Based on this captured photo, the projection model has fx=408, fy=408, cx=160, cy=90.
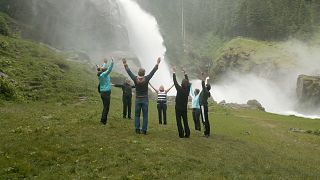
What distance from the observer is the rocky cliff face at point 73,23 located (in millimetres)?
68312

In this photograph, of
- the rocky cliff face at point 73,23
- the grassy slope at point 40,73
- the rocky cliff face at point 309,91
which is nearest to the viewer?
the grassy slope at point 40,73

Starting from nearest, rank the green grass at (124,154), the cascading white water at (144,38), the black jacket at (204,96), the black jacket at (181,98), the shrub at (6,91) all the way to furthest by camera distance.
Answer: the green grass at (124,154), the black jacket at (181,98), the black jacket at (204,96), the shrub at (6,91), the cascading white water at (144,38)

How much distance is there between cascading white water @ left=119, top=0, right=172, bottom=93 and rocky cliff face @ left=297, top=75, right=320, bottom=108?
2572cm

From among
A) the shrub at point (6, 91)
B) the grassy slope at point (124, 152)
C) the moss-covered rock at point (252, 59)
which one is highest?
the moss-covered rock at point (252, 59)

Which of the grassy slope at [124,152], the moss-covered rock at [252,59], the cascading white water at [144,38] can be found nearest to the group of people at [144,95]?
the grassy slope at [124,152]

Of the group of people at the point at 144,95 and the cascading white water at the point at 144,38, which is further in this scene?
the cascading white water at the point at 144,38

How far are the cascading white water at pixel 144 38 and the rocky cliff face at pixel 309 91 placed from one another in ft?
84.4

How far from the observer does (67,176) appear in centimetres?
1269

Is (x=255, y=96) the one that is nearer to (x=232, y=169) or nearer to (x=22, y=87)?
(x=22, y=87)

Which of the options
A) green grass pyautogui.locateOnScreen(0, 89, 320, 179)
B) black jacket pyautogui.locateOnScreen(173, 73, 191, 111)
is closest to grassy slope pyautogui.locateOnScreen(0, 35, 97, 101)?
green grass pyautogui.locateOnScreen(0, 89, 320, 179)

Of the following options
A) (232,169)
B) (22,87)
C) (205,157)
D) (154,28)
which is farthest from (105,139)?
(154,28)

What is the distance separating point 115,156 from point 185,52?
4074 inches

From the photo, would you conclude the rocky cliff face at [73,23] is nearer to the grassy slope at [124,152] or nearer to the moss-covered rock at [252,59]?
the moss-covered rock at [252,59]

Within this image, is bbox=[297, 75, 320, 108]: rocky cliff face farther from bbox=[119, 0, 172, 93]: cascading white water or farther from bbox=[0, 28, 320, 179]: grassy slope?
bbox=[0, 28, 320, 179]: grassy slope
